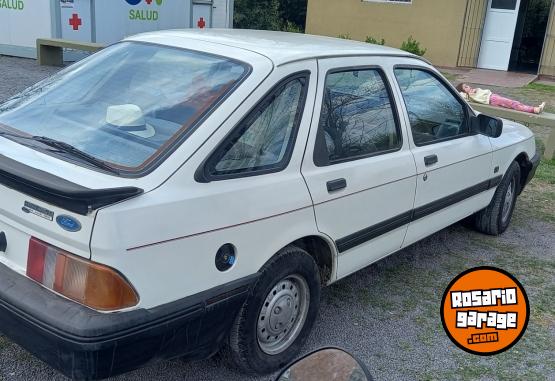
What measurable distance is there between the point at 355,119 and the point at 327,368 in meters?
1.85

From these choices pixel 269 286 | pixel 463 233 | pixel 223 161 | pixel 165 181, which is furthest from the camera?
pixel 463 233

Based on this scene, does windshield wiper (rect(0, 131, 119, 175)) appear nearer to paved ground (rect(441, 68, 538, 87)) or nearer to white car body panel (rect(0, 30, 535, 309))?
white car body panel (rect(0, 30, 535, 309))

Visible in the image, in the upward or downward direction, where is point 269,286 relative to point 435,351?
upward

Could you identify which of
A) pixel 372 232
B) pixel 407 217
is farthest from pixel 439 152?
pixel 372 232

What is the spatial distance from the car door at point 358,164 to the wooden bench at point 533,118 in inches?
211

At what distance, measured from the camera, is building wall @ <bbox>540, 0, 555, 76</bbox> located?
16.3 m

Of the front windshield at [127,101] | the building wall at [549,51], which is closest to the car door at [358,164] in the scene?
the front windshield at [127,101]

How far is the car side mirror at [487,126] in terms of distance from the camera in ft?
15.3

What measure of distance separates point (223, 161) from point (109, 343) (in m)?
0.93

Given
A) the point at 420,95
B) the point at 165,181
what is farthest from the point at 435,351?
the point at 165,181

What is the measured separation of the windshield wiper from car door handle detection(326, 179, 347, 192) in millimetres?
1173

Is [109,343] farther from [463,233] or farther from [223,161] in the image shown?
[463,233]

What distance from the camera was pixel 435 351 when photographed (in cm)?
364

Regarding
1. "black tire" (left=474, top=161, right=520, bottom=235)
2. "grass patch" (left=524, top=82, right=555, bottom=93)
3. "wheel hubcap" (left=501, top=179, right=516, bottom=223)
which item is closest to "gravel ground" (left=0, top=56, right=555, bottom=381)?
"black tire" (left=474, top=161, right=520, bottom=235)
